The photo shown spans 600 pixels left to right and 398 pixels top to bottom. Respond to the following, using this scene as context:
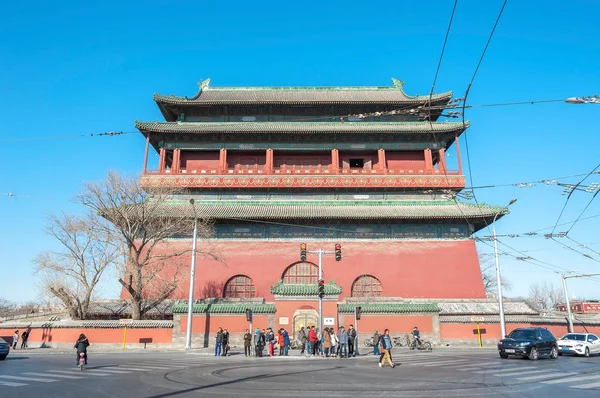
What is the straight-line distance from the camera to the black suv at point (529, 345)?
1702cm

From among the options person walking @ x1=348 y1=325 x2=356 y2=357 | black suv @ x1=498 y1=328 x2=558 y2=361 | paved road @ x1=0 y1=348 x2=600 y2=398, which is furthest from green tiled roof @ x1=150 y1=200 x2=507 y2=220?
paved road @ x1=0 y1=348 x2=600 y2=398

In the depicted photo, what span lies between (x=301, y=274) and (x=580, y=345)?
15619mm

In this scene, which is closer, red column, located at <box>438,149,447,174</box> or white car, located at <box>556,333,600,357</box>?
white car, located at <box>556,333,600,357</box>

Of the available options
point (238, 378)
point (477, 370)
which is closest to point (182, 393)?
point (238, 378)

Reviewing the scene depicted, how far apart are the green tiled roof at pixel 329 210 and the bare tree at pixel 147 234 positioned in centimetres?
82

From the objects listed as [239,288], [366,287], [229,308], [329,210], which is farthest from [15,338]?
[366,287]

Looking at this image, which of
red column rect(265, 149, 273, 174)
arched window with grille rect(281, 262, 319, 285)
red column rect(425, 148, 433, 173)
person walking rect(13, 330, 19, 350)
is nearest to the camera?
person walking rect(13, 330, 19, 350)

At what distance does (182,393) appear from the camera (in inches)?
352

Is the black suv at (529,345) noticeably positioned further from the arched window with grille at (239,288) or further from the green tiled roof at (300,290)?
the arched window with grille at (239,288)

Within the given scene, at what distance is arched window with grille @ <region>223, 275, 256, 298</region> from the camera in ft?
92.4

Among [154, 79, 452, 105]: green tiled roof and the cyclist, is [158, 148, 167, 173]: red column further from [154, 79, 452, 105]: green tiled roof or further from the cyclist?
the cyclist

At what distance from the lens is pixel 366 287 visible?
28.5 metres

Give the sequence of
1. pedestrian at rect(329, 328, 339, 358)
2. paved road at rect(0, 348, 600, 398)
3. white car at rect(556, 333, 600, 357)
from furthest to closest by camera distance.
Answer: white car at rect(556, 333, 600, 357) → pedestrian at rect(329, 328, 339, 358) → paved road at rect(0, 348, 600, 398)

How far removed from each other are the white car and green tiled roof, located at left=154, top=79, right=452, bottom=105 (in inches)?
733
